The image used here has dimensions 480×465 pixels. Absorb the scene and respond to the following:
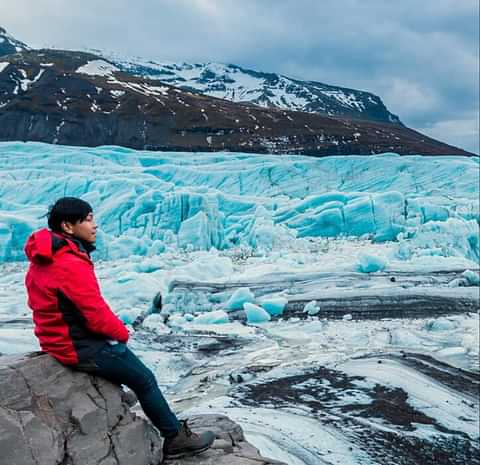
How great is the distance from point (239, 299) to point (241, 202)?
11.4 meters

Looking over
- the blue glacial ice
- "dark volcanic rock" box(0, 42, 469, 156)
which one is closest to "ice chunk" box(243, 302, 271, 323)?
the blue glacial ice

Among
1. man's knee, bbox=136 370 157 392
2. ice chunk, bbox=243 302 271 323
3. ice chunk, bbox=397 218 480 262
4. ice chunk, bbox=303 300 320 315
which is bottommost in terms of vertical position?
ice chunk, bbox=243 302 271 323

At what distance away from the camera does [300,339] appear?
11.5 meters

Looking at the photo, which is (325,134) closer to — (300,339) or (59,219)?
(300,339)

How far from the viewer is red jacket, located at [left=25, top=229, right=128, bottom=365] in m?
3.19

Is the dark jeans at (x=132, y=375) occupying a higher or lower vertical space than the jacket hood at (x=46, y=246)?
lower

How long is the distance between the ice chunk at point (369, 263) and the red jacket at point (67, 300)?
13453 millimetres

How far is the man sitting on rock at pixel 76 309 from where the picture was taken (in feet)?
10.5

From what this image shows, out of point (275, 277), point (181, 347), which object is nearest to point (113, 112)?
point (275, 277)

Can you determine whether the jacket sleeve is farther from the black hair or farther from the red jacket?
the black hair

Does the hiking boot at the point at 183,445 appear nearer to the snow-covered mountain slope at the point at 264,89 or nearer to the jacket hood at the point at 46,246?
the jacket hood at the point at 46,246

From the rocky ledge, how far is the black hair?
841 millimetres

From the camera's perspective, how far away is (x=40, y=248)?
3.20 metres

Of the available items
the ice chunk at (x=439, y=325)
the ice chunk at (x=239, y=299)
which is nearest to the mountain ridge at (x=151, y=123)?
the ice chunk at (x=239, y=299)
